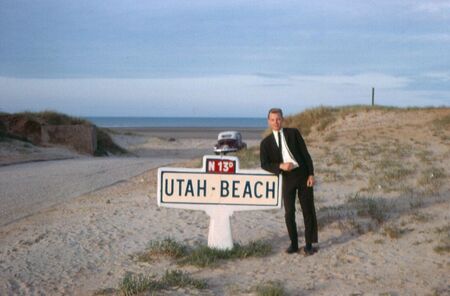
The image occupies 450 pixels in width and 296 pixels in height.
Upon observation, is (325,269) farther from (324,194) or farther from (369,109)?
(369,109)

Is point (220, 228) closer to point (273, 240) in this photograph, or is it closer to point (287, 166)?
point (273, 240)

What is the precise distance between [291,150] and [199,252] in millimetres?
1560

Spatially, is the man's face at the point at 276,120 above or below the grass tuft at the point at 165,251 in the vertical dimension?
above

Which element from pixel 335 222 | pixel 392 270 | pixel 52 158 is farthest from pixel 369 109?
pixel 392 270

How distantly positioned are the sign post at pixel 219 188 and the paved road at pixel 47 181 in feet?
13.2

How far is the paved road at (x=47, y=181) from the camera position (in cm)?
1210

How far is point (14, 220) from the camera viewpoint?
1042 centimetres

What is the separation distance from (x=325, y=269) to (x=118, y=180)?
10.0 meters

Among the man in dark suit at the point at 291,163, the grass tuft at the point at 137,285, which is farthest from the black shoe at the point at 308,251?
the grass tuft at the point at 137,285

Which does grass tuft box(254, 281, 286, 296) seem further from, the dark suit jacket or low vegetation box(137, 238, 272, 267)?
the dark suit jacket

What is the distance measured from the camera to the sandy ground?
6.44 metres

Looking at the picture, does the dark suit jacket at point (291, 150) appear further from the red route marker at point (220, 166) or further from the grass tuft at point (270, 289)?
the grass tuft at point (270, 289)

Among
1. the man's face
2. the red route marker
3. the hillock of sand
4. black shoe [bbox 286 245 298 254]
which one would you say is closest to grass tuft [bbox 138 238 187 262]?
the red route marker

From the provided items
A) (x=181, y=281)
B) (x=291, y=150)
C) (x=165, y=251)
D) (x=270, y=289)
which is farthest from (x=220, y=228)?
(x=270, y=289)
